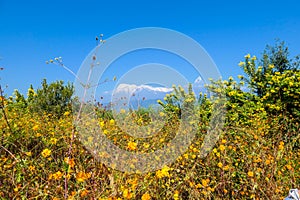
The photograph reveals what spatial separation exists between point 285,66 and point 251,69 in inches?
116

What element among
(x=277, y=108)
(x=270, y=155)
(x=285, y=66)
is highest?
(x=285, y=66)

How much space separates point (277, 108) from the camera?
597 cm

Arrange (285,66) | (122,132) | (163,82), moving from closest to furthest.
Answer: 1. (122,132)
2. (163,82)
3. (285,66)

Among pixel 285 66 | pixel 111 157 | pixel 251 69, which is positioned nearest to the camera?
pixel 111 157

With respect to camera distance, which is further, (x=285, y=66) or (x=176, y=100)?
(x=285, y=66)

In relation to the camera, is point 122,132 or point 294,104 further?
point 294,104

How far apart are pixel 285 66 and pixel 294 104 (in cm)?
534

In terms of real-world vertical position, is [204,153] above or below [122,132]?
below

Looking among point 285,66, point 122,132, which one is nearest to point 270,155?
point 122,132

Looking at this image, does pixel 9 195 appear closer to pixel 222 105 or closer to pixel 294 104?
pixel 222 105

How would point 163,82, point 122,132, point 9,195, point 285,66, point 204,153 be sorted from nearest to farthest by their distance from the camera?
point 9,195 < point 204,153 < point 122,132 < point 163,82 < point 285,66

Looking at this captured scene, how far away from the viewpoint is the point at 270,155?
317 cm

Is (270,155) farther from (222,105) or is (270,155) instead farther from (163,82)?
(222,105)

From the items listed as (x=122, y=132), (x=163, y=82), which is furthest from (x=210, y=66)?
(x=122, y=132)
